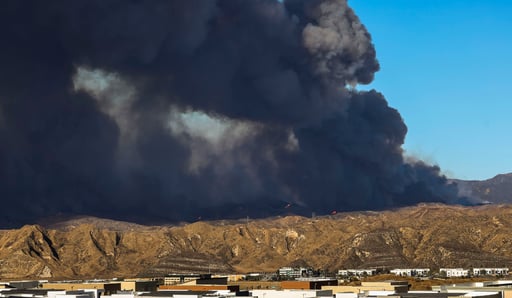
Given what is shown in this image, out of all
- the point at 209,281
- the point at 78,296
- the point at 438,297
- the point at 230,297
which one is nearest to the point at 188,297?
the point at 230,297

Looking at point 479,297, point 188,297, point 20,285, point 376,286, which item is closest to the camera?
point 479,297

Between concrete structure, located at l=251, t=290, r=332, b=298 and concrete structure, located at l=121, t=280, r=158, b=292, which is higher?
concrete structure, located at l=121, t=280, r=158, b=292

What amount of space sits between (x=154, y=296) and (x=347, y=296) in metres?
22.4

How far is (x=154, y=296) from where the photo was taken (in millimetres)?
106562

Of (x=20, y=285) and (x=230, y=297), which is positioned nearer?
(x=230, y=297)

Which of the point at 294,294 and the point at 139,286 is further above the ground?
the point at 139,286

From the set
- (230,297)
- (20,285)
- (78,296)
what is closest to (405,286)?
(230,297)

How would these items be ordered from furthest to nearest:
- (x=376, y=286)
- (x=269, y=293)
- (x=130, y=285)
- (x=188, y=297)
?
1. (x=130, y=285)
2. (x=376, y=286)
3. (x=269, y=293)
4. (x=188, y=297)

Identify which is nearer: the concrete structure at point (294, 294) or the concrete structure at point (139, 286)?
the concrete structure at point (294, 294)

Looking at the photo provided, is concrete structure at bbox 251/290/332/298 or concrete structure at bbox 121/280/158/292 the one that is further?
concrete structure at bbox 121/280/158/292

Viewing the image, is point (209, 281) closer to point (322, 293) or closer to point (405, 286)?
point (405, 286)

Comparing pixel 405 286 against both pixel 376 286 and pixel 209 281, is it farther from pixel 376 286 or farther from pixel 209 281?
pixel 209 281

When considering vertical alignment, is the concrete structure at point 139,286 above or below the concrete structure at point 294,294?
above

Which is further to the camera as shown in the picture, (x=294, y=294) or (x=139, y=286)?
(x=139, y=286)
